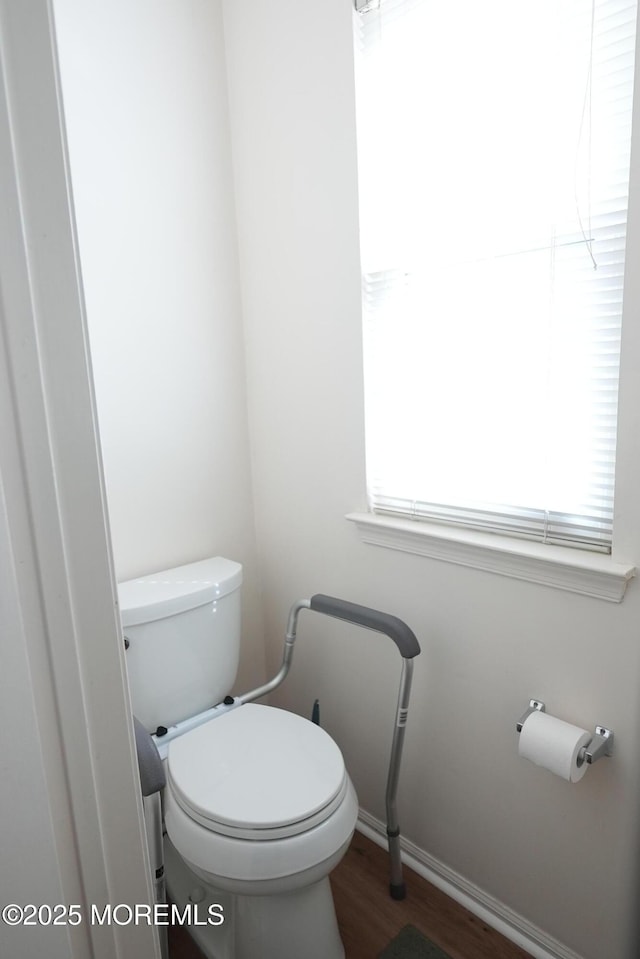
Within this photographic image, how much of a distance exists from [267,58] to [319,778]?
1.82 meters

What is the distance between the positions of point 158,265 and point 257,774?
133 cm

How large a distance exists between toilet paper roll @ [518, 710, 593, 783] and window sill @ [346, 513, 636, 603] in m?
0.27

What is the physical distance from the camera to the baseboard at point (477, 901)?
1235mm

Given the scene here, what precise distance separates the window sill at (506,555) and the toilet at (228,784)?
48 cm

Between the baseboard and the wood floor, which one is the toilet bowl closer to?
the wood floor

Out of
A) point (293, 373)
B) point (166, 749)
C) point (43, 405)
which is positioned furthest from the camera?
point (293, 373)

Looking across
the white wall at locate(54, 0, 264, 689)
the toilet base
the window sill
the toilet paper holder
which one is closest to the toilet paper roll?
the toilet paper holder

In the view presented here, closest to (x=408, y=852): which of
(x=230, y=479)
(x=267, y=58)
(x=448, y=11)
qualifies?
(x=230, y=479)

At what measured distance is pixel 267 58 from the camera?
1501mm

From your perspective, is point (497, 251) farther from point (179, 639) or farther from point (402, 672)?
point (179, 639)

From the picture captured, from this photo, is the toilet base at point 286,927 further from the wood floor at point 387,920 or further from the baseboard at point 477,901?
the baseboard at point 477,901

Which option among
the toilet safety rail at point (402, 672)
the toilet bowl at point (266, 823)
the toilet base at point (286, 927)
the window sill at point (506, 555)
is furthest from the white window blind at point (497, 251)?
the toilet base at point (286, 927)

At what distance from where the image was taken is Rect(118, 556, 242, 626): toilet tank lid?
4.52ft

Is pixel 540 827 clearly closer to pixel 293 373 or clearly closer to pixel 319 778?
pixel 319 778
